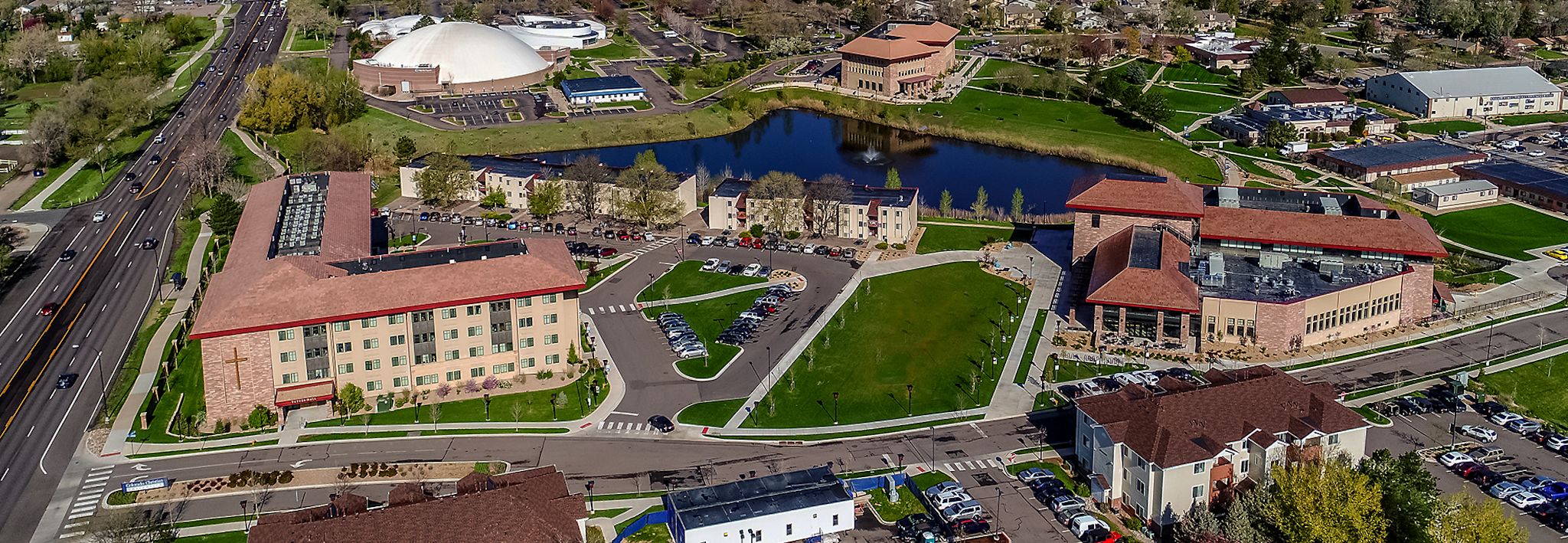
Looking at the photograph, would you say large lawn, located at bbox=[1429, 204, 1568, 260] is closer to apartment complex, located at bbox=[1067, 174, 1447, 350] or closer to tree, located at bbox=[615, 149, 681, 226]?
apartment complex, located at bbox=[1067, 174, 1447, 350]

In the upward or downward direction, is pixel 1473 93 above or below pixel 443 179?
above

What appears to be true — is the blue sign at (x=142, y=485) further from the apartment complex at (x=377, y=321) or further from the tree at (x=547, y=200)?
the tree at (x=547, y=200)

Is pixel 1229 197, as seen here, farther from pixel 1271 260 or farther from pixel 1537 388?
pixel 1537 388

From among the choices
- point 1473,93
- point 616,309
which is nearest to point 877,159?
point 616,309

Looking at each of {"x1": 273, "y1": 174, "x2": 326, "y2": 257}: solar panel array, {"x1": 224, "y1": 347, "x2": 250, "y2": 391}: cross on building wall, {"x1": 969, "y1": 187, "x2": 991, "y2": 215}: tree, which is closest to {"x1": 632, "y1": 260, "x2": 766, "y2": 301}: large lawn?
{"x1": 273, "y1": 174, "x2": 326, "y2": 257}: solar panel array

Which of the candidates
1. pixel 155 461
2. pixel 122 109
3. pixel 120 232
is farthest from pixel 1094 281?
pixel 122 109

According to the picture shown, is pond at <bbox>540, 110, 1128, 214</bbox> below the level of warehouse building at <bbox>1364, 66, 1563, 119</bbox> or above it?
below
